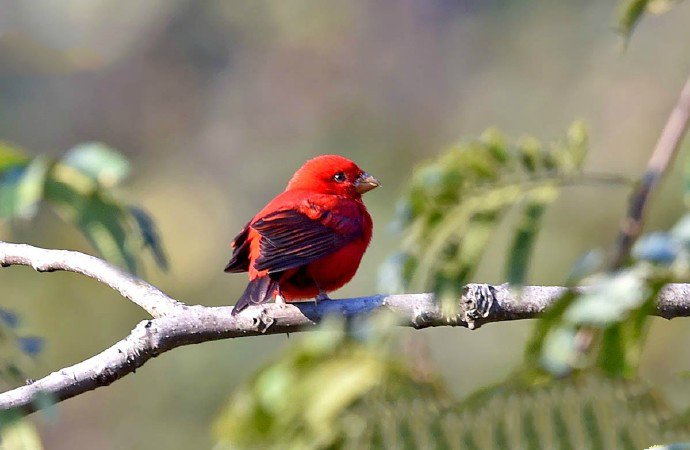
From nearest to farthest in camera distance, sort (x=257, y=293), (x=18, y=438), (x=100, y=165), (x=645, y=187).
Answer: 1. (x=18, y=438)
2. (x=100, y=165)
3. (x=257, y=293)
4. (x=645, y=187)

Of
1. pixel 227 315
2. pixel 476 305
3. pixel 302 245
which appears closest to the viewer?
pixel 476 305

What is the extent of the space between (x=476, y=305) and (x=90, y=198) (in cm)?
127

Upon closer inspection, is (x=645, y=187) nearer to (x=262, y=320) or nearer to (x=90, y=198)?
(x=262, y=320)

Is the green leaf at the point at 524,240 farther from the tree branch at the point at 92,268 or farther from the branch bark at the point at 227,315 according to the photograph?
the tree branch at the point at 92,268

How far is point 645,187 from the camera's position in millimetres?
4047

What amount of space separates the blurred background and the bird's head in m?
2.34

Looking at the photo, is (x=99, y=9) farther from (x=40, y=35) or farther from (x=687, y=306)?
(x=687, y=306)

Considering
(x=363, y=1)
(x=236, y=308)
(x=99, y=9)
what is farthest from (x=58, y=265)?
(x=363, y=1)

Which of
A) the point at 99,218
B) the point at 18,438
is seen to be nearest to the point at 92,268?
the point at 99,218

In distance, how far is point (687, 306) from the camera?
10.0ft

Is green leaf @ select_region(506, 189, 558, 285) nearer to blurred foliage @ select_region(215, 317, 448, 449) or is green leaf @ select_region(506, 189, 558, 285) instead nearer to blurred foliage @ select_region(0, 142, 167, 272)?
blurred foliage @ select_region(215, 317, 448, 449)

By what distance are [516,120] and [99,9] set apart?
5.99m

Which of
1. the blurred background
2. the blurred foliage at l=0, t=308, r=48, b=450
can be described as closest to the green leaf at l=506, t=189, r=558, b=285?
the blurred foliage at l=0, t=308, r=48, b=450

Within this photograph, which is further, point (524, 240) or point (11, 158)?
point (11, 158)
